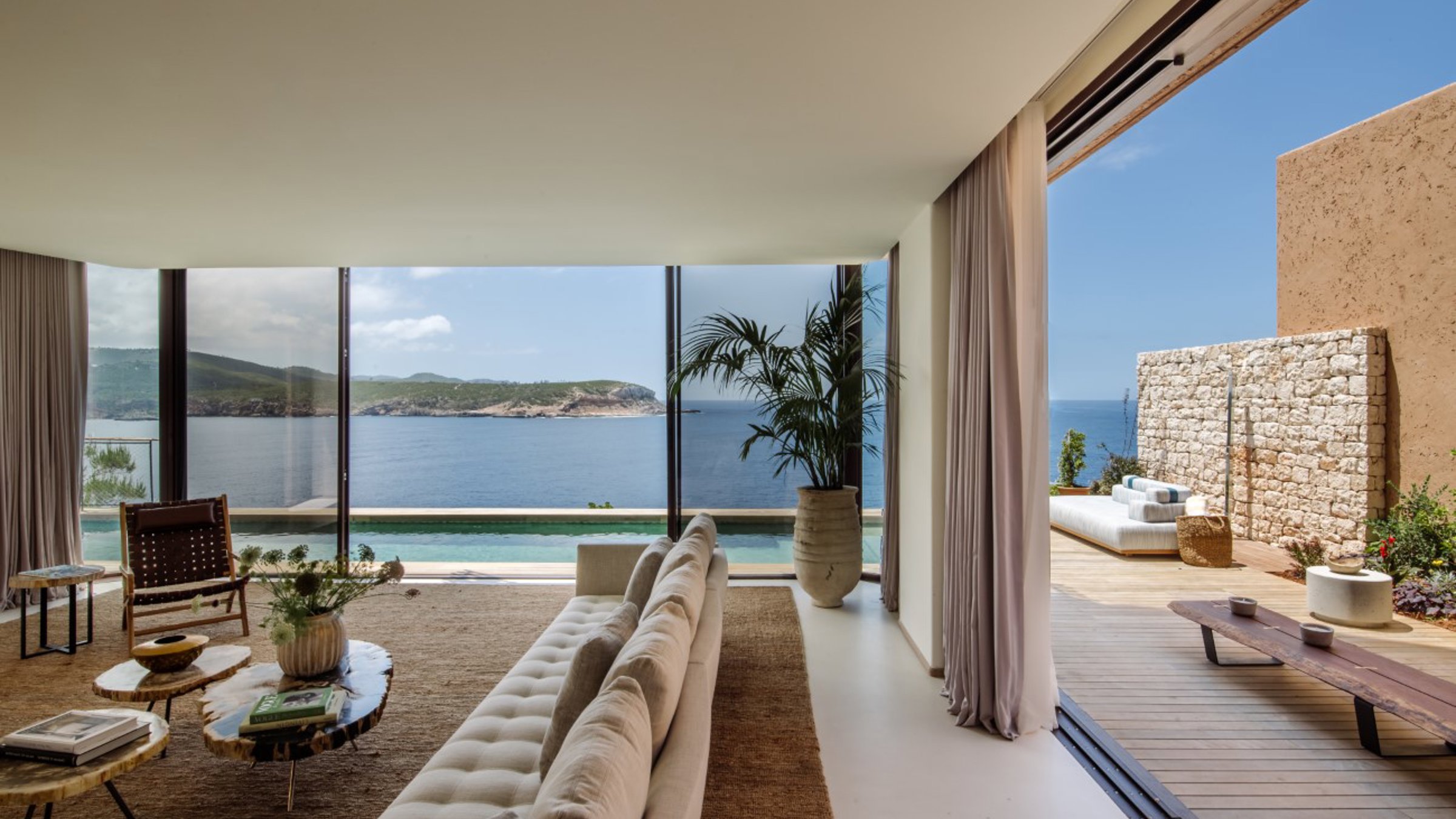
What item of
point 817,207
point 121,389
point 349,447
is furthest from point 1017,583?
point 121,389

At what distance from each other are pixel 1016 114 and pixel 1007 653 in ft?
7.03

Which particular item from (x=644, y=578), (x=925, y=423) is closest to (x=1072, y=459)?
(x=925, y=423)

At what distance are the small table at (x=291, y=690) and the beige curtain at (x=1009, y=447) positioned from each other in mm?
2365

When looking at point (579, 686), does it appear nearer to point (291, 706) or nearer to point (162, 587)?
point (291, 706)

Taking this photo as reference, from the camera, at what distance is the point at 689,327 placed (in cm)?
550

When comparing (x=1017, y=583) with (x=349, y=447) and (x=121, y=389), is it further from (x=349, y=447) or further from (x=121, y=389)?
(x=121, y=389)

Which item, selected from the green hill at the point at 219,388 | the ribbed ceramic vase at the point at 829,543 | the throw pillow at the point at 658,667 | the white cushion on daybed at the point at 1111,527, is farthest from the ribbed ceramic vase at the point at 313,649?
the white cushion on daybed at the point at 1111,527

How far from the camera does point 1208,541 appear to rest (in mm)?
6090

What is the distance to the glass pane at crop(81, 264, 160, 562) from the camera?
19.0ft

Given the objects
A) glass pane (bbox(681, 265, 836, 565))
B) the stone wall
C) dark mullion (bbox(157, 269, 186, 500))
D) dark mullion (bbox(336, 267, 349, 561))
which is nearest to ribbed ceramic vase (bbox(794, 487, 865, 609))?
glass pane (bbox(681, 265, 836, 565))

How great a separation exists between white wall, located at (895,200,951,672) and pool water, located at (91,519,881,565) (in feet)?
4.48

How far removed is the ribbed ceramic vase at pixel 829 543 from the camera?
4691 mm

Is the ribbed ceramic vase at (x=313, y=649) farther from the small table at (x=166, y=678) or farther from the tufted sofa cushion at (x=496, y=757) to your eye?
the tufted sofa cushion at (x=496, y=757)

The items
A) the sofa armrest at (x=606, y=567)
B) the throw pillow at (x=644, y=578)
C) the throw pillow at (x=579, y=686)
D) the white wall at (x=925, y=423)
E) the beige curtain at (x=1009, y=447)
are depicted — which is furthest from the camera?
the sofa armrest at (x=606, y=567)
